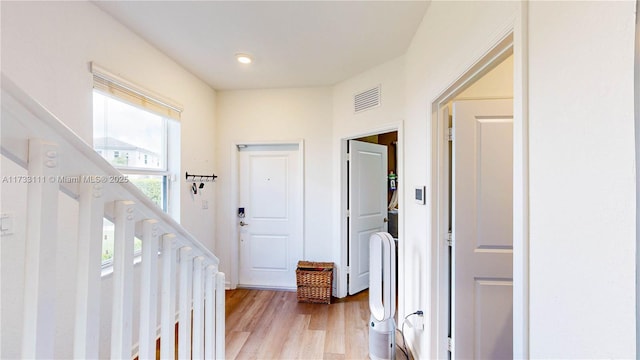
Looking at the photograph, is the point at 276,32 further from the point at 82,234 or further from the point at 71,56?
the point at 82,234

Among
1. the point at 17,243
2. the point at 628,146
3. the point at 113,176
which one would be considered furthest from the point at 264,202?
the point at 628,146

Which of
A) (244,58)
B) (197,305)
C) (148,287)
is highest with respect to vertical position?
(244,58)

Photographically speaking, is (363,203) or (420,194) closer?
(420,194)

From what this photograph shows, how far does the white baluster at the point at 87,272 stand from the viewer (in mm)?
584

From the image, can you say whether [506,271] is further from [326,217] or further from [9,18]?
[9,18]

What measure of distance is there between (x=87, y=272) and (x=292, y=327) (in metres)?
2.19

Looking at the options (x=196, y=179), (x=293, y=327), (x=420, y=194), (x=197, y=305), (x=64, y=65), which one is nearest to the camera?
(x=197, y=305)

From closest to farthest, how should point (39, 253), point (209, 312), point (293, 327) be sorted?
point (39, 253)
point (209, 312)
point (293, 327)

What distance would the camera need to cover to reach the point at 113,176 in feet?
2.14

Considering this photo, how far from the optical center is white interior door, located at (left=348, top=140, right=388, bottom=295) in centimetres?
305

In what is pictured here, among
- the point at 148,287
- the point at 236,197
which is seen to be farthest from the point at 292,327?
the point at 148,287

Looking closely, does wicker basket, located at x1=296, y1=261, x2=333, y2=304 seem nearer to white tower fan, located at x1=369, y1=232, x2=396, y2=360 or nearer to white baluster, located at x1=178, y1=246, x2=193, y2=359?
white tower fan, located at x1=369, y1=232, x2=396, y2=360

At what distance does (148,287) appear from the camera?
2.51ft

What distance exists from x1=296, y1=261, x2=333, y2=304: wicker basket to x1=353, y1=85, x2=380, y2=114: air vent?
1.87m
